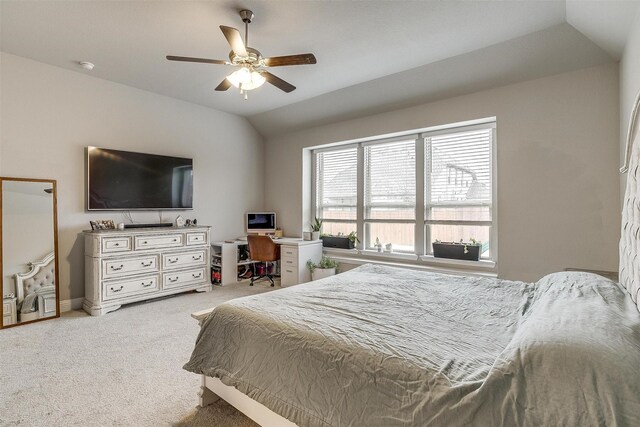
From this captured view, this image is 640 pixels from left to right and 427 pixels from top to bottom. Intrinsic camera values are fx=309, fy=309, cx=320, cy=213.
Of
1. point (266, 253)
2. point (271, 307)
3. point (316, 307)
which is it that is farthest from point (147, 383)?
point (266, 253)

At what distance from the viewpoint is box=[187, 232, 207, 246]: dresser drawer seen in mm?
4441

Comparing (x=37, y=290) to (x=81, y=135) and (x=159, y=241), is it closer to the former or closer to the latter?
(x=159, y=241)

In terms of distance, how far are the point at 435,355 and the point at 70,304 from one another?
4.43 metres

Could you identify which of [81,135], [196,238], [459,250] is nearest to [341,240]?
[459,250]

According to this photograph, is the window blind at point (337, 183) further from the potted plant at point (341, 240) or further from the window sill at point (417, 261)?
the window sill at point (417, 261)

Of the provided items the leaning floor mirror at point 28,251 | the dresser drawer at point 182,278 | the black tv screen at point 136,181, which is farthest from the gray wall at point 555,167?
the leaning floor mirror at point 28,251

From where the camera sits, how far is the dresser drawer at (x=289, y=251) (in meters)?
4.83

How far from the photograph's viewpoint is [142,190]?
4305 mm

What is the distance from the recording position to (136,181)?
4246 millimetres

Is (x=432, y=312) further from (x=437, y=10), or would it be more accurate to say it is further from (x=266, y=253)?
(x=266, y=253)

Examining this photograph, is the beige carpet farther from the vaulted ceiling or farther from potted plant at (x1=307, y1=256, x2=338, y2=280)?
the vaulted ceiling

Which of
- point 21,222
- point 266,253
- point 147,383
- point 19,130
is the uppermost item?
point 19,130

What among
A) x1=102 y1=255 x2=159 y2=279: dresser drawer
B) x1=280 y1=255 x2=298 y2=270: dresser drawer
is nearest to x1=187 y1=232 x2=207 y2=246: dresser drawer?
x1=102 y1=255 x2=159 y2=279: dresser drawer

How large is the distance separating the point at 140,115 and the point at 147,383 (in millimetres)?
3650
